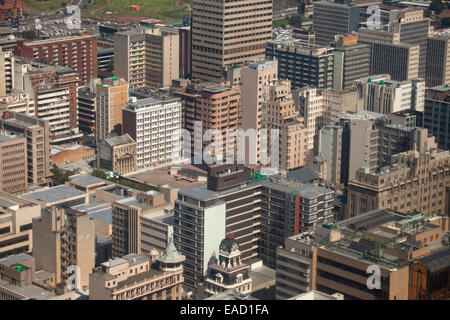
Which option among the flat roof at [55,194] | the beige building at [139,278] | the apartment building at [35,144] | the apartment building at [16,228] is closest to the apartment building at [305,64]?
the apartment building at [35,144]

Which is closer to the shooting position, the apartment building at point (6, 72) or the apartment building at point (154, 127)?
the apartment building at point (154, 127)

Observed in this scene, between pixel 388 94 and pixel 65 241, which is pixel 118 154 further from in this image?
pixel 388 94

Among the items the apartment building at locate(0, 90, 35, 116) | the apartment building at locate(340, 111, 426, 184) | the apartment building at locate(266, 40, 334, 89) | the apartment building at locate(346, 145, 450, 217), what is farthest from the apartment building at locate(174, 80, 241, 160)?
the apartment building at locate(346, 145, 450, 217)

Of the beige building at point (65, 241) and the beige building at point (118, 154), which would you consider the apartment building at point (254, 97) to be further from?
the beige building at point (65, 241)

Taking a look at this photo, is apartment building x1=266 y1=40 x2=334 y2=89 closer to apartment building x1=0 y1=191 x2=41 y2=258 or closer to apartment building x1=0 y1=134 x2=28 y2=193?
apartment building x1=0 y1=134 x2=28 y2=193

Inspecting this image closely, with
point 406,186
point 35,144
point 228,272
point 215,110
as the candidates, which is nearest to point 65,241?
point 228,272
